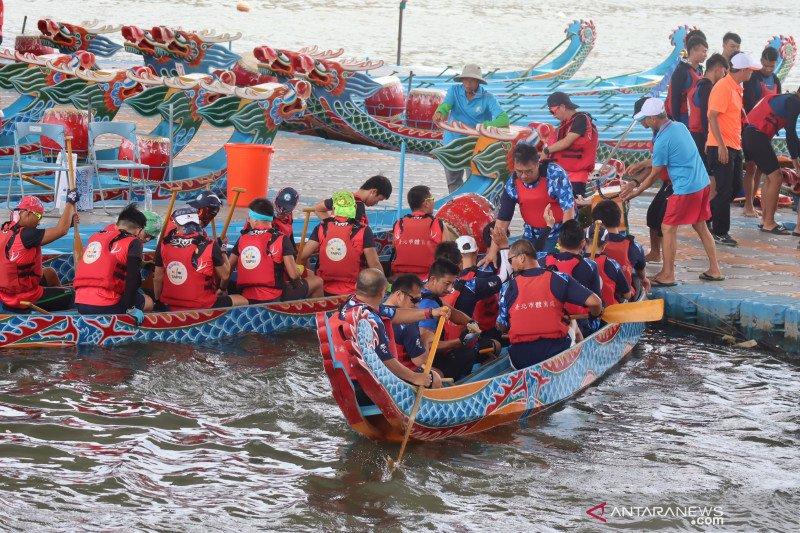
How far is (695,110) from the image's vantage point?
475 inches

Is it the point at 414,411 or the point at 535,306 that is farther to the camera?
the point at 535,306

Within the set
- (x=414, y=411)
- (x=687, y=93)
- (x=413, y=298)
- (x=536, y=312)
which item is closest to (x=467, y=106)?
(x=687, y=93)

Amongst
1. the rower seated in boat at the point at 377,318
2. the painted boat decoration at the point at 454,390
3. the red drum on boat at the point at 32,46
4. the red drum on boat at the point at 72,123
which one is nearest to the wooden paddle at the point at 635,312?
the painted boat decoration at the point at 454,390

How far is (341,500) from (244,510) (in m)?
0.55

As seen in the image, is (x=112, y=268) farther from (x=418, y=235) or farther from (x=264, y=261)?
(x=418, y=235)

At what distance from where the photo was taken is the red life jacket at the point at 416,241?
1000cm

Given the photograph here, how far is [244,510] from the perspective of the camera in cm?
648

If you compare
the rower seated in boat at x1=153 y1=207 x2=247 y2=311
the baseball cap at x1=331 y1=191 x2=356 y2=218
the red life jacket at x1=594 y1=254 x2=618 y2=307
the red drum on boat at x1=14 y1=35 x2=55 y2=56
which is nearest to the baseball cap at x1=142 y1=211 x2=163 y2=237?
the rower seated in boat at x1=153 y1=207 x2=247 y2=311

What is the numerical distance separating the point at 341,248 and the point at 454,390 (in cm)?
286

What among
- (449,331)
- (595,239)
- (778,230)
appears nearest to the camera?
(449,331)

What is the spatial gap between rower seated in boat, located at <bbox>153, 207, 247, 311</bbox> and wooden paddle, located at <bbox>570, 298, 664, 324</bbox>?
287 centimetres

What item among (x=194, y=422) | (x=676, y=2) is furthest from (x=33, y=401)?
(x=676, y=2)

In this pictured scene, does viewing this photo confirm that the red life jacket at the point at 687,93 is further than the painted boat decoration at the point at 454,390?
Yes

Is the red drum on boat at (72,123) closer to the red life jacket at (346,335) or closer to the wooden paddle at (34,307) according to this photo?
the wooden paddle at (34,307)
